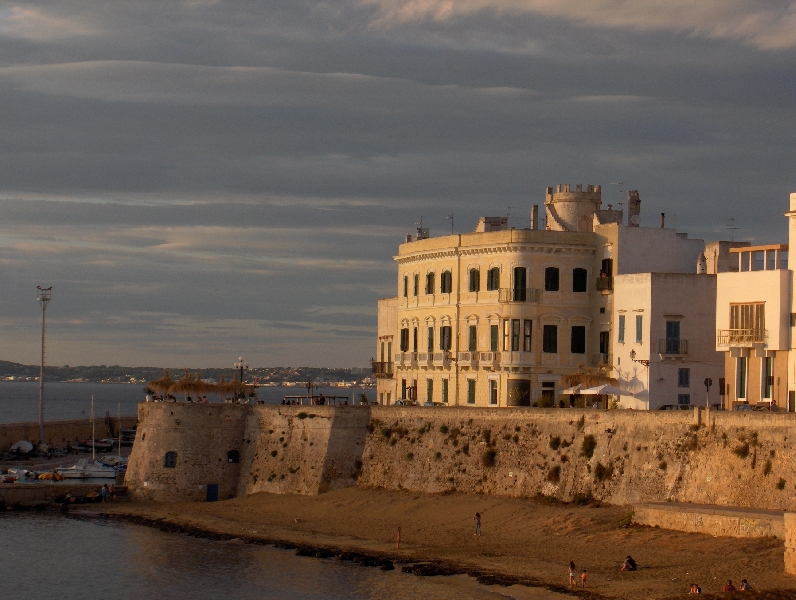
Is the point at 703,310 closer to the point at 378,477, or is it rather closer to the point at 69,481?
the point at 378,477

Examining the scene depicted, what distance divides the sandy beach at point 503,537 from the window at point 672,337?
10.5 metres

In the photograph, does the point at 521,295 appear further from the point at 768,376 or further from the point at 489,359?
the point at 768,376

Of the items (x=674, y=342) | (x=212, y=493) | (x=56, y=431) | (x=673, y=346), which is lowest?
(x=212, y=493)

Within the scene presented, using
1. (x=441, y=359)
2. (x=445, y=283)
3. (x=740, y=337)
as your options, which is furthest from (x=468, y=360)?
(x=740, y=337)

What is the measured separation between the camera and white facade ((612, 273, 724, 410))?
5697 centimetres

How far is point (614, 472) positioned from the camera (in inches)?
1927

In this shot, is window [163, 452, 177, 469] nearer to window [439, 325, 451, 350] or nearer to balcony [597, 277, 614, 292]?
window [439, 325, 451, 350]

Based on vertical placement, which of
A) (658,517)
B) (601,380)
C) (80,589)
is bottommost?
(80,589)

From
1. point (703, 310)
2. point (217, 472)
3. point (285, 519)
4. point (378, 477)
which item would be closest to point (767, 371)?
point (703, 310)

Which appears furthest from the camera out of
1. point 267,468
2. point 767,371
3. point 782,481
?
point 267,468

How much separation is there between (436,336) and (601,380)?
11077 millimetres

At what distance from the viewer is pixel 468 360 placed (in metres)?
63.7

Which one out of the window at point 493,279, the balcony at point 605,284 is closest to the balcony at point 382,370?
the window at point 493,279

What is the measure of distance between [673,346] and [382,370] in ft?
66.7
